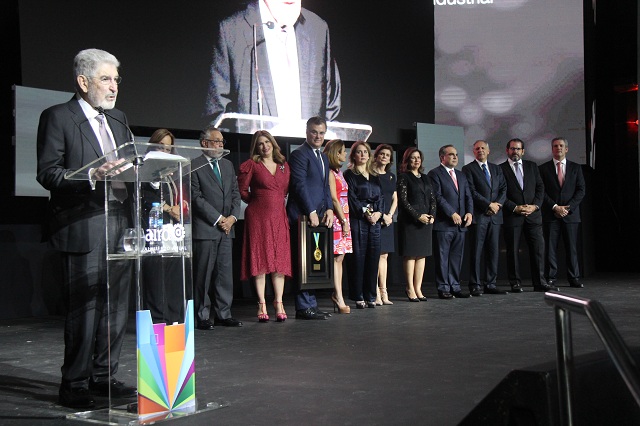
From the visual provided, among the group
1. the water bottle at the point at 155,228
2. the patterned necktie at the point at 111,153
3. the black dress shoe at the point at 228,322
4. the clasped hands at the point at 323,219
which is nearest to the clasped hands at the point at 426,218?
the clasped hands at the point at 323,219

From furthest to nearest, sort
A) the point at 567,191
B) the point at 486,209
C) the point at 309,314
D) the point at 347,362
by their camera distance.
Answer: the point at 567,191, the point at 486,209, the point at 309,314, the point at 347,362

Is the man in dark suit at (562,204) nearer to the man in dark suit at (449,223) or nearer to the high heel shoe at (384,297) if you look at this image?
the man in dark suit at (449,223)

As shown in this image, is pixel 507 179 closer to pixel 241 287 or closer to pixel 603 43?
pixel 241 287

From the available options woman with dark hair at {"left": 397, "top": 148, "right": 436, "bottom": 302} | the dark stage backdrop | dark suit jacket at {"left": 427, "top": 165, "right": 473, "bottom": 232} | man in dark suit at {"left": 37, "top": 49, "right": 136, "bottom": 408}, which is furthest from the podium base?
dark suit jacket at {"left": 427, "top": 165, "right": 473, "bottom": 232}

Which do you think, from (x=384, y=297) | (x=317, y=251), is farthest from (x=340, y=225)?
(x=384, y=297)

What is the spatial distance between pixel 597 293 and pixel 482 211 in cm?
140

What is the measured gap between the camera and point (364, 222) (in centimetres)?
723

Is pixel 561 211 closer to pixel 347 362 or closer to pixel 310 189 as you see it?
pixel 310 189

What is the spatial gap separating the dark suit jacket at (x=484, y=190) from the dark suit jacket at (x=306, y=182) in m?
2.41

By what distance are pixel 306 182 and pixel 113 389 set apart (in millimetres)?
3380

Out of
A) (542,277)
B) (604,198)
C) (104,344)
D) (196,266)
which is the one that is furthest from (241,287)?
(604,198)

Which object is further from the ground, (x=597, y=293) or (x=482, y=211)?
(x=482, y=211)

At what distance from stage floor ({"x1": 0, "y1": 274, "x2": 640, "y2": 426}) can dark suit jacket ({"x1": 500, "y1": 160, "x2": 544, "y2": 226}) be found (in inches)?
67.0

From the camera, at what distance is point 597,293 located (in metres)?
8.20
